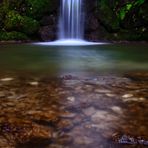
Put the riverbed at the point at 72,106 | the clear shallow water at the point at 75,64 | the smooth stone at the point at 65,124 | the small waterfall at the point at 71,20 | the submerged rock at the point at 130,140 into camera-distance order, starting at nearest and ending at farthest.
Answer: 1. the submerged rock at the point at 130,140
2. the riverbed at the point at 72,106
3. the smooth stone at the point at 65,124
4. the clear shallow water at the point at 75,64
5. the small waterfall at the point at 71,20

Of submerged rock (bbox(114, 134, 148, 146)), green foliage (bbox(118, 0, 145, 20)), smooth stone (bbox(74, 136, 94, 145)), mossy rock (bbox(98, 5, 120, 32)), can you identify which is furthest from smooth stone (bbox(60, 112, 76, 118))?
green foliage (bbox(118, 0, 145, 20))

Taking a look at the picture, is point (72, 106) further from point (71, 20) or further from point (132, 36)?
point (71, 20)

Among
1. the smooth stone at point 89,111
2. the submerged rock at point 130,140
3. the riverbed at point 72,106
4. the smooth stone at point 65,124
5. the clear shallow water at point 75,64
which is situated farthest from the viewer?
the clear shallow water at point 75,64

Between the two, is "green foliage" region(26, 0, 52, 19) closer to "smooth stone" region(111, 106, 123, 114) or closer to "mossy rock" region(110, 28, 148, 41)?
"mossy rock" region(110, 28, 148, 41)

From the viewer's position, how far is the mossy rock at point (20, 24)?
16.3 m

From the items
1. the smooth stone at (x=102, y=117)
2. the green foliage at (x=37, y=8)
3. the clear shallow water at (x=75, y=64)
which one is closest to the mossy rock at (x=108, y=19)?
the green foliage at (x=37, y=8)

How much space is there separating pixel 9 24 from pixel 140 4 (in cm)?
640

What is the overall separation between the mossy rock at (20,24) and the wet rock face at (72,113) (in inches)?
396

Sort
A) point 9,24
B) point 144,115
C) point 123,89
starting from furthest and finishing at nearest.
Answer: point 9,24 → point 123,89 → point 144,115

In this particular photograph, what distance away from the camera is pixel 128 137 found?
356 cm

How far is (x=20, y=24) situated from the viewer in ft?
53.7

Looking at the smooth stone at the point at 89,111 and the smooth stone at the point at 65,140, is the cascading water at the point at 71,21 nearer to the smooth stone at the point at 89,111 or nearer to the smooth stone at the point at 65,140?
the smooth stone at the point at 89,111

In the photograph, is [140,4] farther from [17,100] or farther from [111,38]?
[17,100]

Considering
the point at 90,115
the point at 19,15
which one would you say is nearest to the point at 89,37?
the point at 19,15
